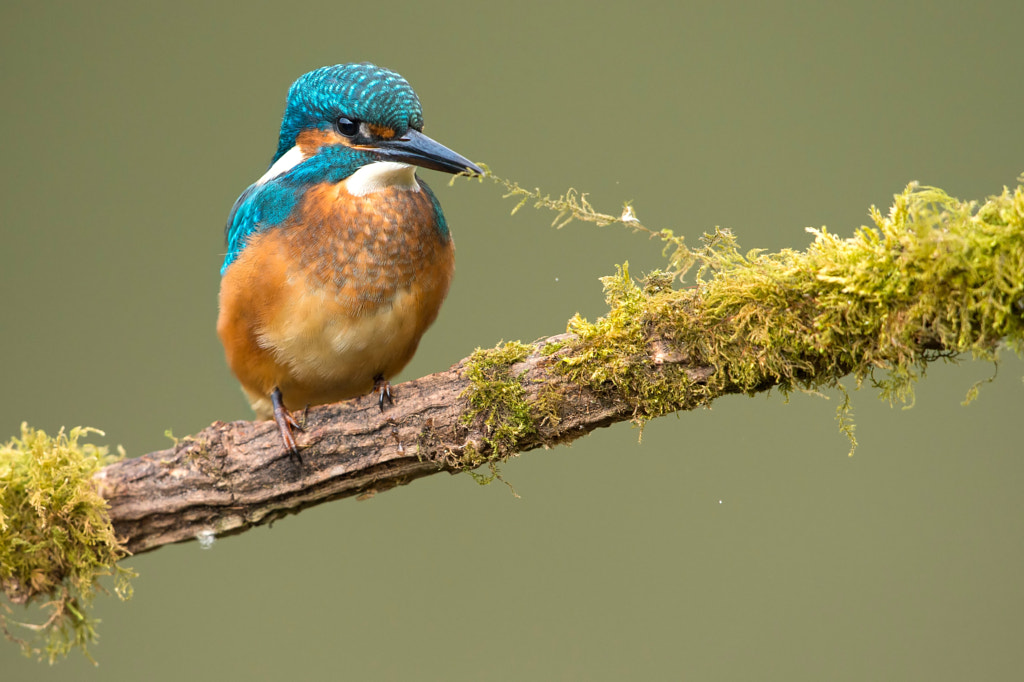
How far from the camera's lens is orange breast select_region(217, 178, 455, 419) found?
211 centimetres

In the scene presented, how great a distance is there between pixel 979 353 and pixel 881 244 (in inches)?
9.4

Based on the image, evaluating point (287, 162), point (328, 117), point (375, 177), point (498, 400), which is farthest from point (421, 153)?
point (498, 400)

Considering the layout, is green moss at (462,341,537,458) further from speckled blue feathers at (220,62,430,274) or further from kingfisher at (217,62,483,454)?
speckled blue feathers at (220,62,430,274)

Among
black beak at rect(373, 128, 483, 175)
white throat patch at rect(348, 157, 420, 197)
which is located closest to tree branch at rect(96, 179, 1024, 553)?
black beak at rect(373, 128, 483, 175)

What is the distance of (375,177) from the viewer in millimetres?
2174

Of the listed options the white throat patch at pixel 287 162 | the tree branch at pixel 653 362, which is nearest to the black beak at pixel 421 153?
the white throat patch at pixel 287 162

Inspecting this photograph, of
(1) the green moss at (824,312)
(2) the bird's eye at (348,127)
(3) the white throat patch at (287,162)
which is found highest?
(3) the white throat patch at (287,162)

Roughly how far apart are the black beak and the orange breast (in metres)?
0.11

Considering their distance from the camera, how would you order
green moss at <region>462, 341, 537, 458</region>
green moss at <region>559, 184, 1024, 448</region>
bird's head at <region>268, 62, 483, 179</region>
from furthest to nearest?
bird's head at <region>268, 62, 483, 179</region>
green moss at <region>462, 341, 537, 458</region>
green moss at <region>559, 184, 1024, 448</region>

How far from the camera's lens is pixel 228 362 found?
93.7 inches

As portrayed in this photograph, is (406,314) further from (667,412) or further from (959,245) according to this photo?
(959,245)

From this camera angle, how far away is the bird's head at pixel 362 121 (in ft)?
6.86

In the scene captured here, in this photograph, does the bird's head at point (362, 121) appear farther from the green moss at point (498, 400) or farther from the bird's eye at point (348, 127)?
the green moss at point (498, 400)

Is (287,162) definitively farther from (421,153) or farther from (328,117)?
(421,153)
